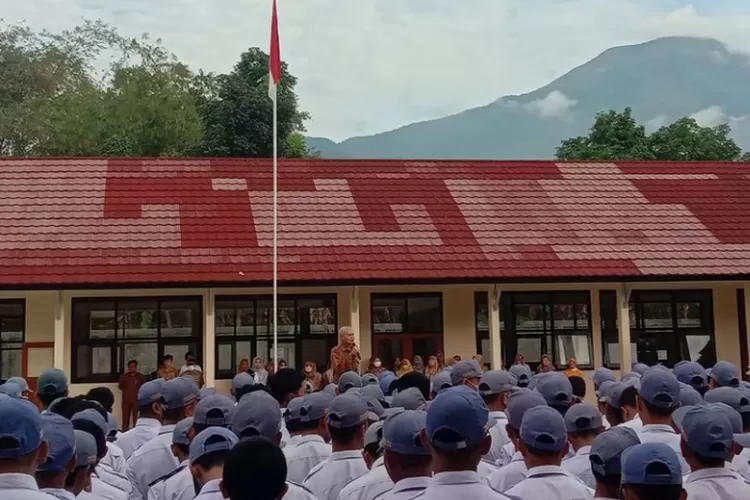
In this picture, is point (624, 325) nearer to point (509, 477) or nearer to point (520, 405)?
point (520, 405)

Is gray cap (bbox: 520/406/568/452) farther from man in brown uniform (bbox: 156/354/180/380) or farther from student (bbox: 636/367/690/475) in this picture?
man in brown uniform (bbox: 156/354/180/380)

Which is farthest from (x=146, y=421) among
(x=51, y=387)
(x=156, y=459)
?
(x=51, y=387)

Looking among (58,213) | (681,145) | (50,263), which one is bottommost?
(50,263)

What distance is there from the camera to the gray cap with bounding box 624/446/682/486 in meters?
3.21

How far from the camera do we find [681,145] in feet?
117

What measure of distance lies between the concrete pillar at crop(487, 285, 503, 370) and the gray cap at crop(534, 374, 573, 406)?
1010 cm

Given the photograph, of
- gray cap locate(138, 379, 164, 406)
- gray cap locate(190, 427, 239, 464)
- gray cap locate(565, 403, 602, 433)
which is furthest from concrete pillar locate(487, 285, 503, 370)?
gray cap locate(190, 427, 239, 464)

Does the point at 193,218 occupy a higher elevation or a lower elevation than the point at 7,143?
lower

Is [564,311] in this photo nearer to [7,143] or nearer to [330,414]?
[330,414]

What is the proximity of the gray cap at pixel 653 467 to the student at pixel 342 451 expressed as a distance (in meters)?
1.83

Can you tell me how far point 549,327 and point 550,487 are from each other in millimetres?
13816

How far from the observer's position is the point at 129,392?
49.9ft

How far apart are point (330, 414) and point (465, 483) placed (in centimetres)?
171

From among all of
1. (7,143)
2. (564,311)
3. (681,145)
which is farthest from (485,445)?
(7,143)
